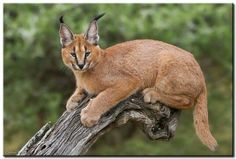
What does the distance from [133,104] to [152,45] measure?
2.96 ft

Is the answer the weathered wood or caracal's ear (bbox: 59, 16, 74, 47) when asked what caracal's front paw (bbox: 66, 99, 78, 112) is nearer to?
the weathered wood

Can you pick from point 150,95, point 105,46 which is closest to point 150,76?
point 150,95

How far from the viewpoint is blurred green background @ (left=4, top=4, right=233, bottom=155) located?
45.1ft

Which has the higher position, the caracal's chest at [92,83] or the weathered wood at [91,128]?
the caracal's chest at [92,83]

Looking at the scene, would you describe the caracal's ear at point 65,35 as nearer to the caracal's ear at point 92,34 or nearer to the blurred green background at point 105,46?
the caracal's ear at point 92,34

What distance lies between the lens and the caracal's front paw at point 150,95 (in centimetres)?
818

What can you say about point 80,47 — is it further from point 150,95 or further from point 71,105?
point 150,95

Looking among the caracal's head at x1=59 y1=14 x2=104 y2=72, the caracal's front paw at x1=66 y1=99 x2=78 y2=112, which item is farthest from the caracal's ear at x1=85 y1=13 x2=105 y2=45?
the caracal's front paw at x1=66 y1=99 x2=78 y2=112

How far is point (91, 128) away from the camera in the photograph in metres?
7.89

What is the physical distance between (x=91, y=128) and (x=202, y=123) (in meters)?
1.44

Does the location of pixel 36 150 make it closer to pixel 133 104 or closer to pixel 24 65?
pixel 133 104

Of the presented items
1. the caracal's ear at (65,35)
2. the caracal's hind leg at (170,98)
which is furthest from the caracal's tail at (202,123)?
the caracal's ear at (65,35)

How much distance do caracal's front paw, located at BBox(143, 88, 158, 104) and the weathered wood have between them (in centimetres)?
6

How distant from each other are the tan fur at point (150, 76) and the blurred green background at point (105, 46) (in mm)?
4756
